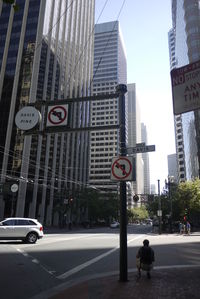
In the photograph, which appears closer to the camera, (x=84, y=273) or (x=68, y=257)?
(x=84, y=273)

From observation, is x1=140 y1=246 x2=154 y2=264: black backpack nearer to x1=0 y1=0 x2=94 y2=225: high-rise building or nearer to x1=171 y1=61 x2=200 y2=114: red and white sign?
x1=171 y1=61 x2=200 y2=114: red and white sign

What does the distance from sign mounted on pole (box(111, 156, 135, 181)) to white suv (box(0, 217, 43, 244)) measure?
12564 mm

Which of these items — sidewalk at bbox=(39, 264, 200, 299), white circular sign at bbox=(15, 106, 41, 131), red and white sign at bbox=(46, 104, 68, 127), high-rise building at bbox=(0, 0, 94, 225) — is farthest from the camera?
high-rise building at bbox=(0, 0, 94, 225)

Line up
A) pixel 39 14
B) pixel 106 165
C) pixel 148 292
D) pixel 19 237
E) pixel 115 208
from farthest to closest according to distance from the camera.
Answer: pixel 106 165
pixel 115 208
pixel 39 14
pixel 19 237
pixel 148 292

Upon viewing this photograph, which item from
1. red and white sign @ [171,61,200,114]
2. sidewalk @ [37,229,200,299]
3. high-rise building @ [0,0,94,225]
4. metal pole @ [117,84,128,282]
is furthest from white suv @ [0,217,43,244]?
high-rise building @ [0,0,94,225]

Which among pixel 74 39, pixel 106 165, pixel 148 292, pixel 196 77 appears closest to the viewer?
pixel 196 77

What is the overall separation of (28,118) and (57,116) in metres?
0.99

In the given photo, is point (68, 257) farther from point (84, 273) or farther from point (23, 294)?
point (23, 294)

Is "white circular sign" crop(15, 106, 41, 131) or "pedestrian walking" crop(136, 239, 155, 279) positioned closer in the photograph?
"pedestrian walking" crop(136, 239, 155, 279)

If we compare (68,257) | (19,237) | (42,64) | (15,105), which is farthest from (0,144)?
(68,257)

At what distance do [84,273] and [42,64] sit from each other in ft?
188

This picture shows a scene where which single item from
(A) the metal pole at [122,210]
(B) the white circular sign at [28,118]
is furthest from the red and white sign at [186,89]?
(B) the white circular sign at [28,118]

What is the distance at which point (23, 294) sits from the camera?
711 cm

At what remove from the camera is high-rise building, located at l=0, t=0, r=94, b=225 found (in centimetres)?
5481
